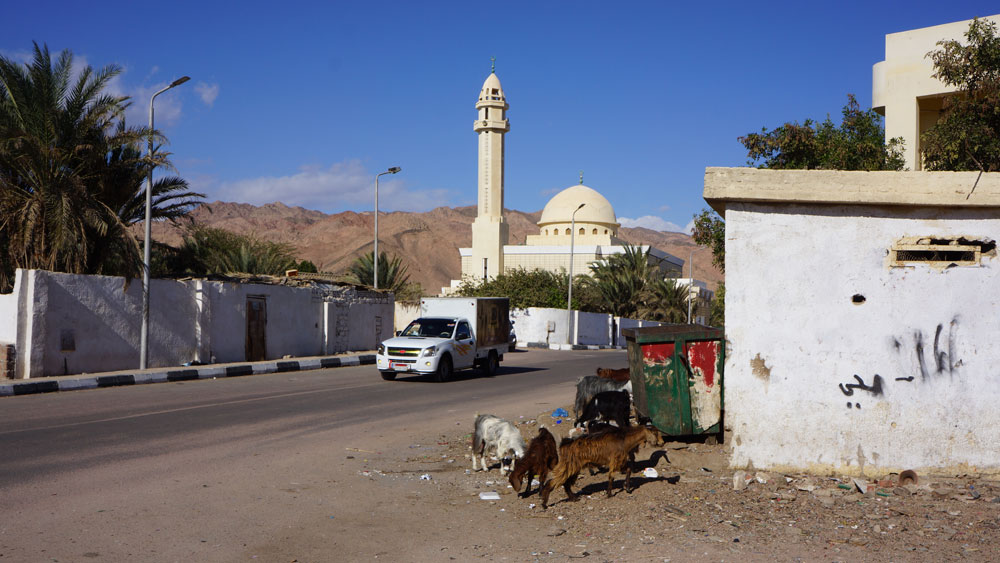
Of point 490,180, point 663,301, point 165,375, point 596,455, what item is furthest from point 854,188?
point 490,180

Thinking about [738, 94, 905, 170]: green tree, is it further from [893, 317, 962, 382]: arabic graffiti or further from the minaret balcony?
the minaret balcony

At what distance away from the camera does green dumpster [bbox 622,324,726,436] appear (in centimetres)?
840

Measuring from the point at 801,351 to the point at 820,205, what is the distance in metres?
1.35

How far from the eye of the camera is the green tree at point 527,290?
49938mm

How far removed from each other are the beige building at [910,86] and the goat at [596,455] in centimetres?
1837

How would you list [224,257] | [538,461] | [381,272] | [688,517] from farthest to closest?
[381,272] → [224,257] → [538,461] → [688,517]

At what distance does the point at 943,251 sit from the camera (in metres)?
7.39

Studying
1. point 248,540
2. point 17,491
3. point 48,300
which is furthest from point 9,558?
point 48,300

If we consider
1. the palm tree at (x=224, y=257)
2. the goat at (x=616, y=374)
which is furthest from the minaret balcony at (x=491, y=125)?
the goat at (x=616, y=374)

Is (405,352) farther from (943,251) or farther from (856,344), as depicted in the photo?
(943,251)

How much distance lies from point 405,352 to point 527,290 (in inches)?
1303

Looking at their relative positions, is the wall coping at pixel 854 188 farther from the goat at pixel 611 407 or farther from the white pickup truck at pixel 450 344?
the white pickup truck at pixel 450 344

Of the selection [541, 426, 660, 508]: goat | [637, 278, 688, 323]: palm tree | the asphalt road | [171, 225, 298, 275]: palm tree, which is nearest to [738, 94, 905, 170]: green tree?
the asphalt road

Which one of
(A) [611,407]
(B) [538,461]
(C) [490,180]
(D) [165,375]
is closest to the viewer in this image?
(B) [538,461]
